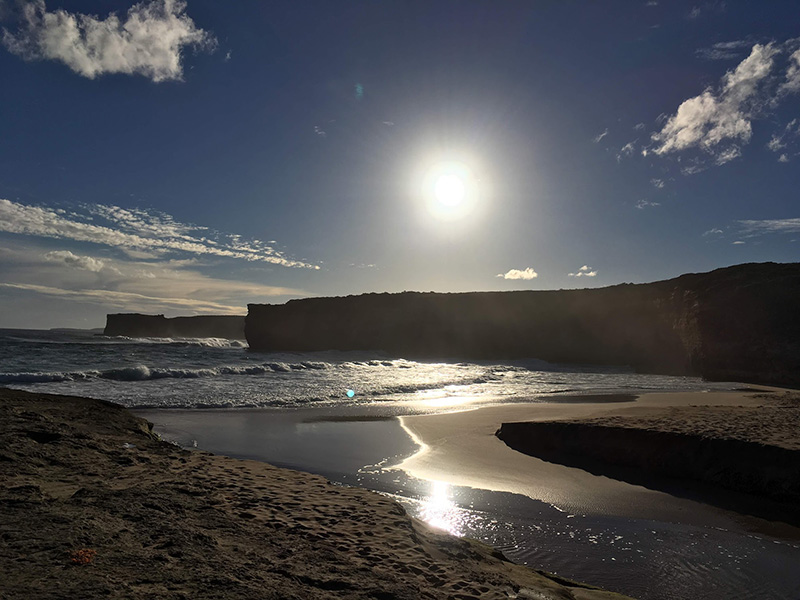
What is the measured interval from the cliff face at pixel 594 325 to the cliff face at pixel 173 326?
63327 millimetres

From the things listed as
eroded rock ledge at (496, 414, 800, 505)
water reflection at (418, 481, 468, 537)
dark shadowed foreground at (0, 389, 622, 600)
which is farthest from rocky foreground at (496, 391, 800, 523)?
dark shadowed foreground at (0, 389, 622, 600)

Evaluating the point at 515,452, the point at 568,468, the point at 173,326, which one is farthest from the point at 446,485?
the point at 173,326

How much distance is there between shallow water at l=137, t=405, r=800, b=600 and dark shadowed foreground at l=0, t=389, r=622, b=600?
63 cm

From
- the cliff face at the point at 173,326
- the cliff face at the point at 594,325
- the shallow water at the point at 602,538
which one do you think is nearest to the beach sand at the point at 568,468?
the shallow water at the point at 602,538

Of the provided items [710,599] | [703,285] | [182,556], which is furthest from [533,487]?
[703,285]

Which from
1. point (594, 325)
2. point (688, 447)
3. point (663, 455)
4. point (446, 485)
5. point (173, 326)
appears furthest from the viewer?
point (173, 326)

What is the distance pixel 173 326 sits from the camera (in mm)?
113625

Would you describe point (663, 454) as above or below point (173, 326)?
below

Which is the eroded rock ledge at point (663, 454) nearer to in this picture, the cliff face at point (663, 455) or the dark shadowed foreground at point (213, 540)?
the cliff face at point (663, 455)

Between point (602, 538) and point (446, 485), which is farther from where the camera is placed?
point (446, 485)

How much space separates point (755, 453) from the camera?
5570 mm

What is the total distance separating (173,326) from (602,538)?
12365cm

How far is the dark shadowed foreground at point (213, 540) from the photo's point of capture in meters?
2.45

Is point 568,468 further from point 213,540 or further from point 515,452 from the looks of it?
point 213,540
